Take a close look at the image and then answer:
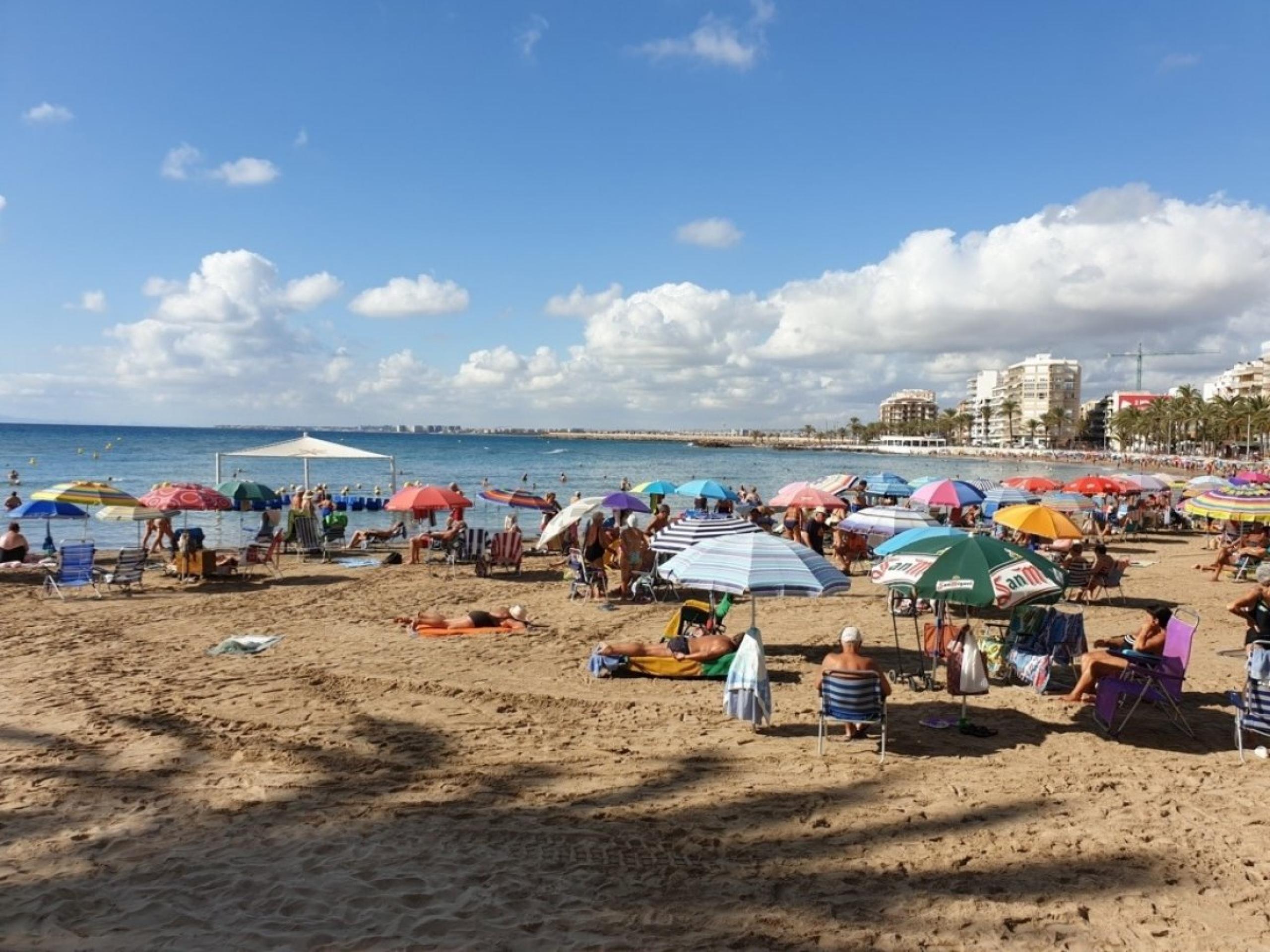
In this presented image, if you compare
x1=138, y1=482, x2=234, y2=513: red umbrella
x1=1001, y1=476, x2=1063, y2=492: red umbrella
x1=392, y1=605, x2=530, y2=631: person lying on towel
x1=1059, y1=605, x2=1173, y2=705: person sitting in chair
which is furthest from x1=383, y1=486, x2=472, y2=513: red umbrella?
x1=1001, y1=476, x2=1063, y2=492: red umbrella

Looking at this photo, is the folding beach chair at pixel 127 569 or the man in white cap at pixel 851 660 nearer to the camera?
the man in white cap at pixel 851 660

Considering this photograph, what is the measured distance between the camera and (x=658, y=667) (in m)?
8.17

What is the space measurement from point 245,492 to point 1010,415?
147 m

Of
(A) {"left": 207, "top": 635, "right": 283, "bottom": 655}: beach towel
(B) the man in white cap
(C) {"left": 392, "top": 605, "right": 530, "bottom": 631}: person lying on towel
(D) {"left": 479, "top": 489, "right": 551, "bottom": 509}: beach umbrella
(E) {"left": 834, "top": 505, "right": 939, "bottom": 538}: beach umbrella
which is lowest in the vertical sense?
(A) {"left": 207, "top": 635, "right": 283, "bottom": 655}: beach towel

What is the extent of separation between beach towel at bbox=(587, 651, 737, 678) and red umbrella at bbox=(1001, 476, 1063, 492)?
16.2 meters

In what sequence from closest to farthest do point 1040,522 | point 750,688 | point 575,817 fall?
point 575,817
point 750,688
point 1040,522

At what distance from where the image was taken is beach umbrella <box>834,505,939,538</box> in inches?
461

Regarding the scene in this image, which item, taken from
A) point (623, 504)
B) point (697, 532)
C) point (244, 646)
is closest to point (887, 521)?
point (697, 532)

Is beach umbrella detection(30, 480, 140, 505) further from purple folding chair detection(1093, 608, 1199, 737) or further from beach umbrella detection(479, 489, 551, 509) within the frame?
purple folding chair detection(1093, 608, 1199, 737)

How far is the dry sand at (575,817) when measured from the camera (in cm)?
401

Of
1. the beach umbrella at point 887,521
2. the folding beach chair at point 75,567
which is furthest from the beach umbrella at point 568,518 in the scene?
the folding beach chair at point 75,567

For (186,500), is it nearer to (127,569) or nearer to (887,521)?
(127,569)

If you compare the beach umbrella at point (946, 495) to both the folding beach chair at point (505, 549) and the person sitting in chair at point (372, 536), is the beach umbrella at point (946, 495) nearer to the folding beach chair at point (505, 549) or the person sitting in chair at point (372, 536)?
the folding beach chair at point (505, 549)

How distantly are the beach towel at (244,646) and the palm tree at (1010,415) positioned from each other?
477 ft
